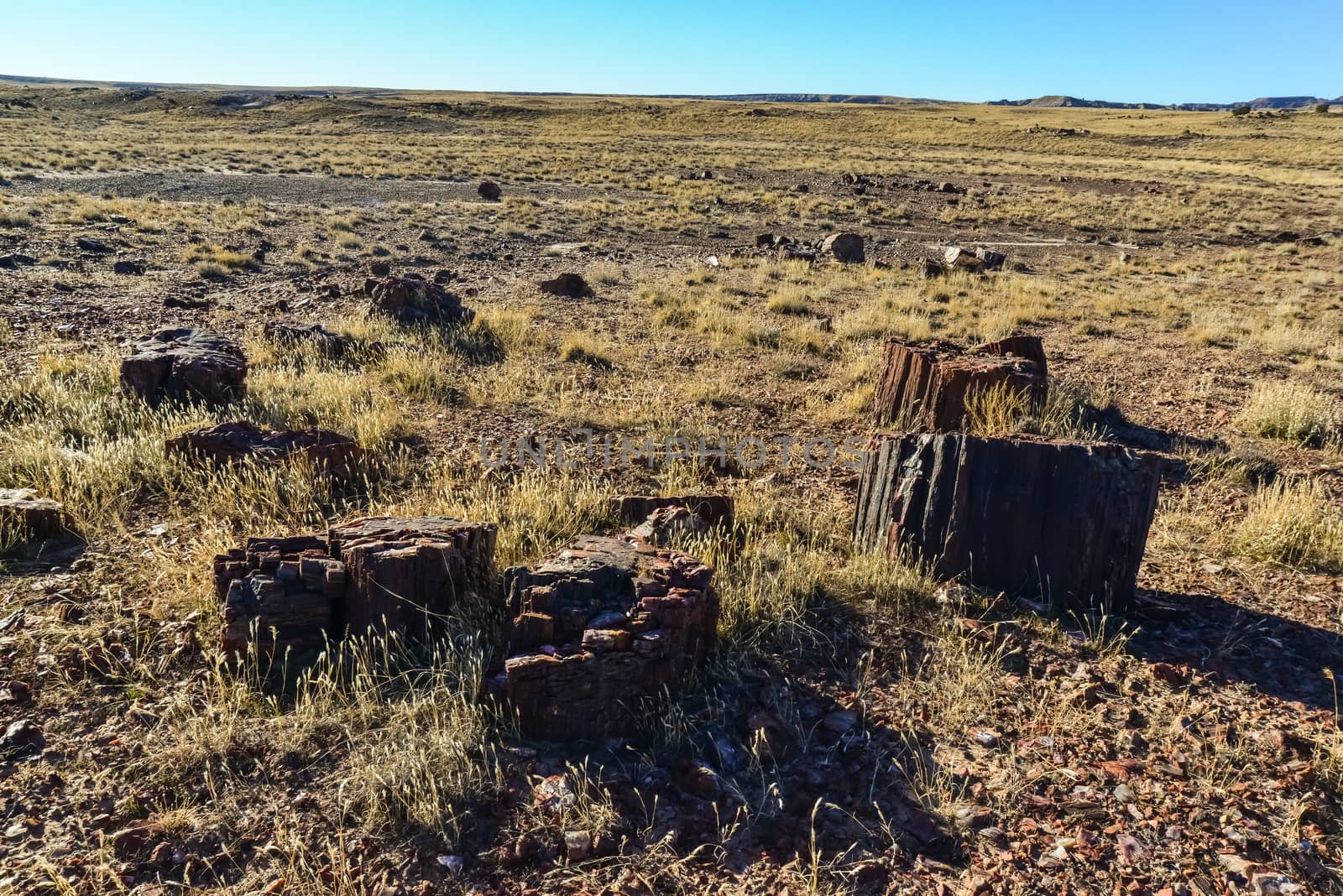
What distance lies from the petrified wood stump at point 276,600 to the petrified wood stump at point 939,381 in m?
4.64

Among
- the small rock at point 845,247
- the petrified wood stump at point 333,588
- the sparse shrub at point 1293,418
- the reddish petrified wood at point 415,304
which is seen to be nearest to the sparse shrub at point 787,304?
the reddish petrified wood at point 415,304

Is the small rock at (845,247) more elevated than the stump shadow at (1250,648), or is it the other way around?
the small rock at (845,247)

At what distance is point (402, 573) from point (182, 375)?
13.7ft

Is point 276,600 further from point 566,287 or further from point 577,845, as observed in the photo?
point 566,287

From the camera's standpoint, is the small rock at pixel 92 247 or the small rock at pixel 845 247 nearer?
the small rock at pixel 92 247

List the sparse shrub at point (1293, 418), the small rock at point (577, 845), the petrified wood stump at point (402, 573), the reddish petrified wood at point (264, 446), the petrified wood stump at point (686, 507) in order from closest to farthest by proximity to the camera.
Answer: the small rock at point (577, 845), the petrified wood stump at point (402, 573), the petrified wood stump at point (686, 507), the reddish petrified wood at point (264, 446), the sparse shrub at point (1293, 418)

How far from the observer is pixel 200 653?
3215 mm

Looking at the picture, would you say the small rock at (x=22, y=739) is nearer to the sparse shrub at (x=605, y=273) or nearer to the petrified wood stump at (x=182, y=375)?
the petrified wood stump at (x=182, y=375)

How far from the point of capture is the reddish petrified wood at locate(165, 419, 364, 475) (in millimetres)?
4844

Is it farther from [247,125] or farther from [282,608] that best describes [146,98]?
[282,608]

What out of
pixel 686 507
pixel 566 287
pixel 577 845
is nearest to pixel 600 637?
pixel 577 845

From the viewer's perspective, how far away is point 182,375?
6.19 metres

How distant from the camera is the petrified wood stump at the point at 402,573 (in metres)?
3.19

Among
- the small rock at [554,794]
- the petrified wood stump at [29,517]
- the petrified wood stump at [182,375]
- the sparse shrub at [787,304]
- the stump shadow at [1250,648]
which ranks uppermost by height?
the sparse shrub at [787,304]
